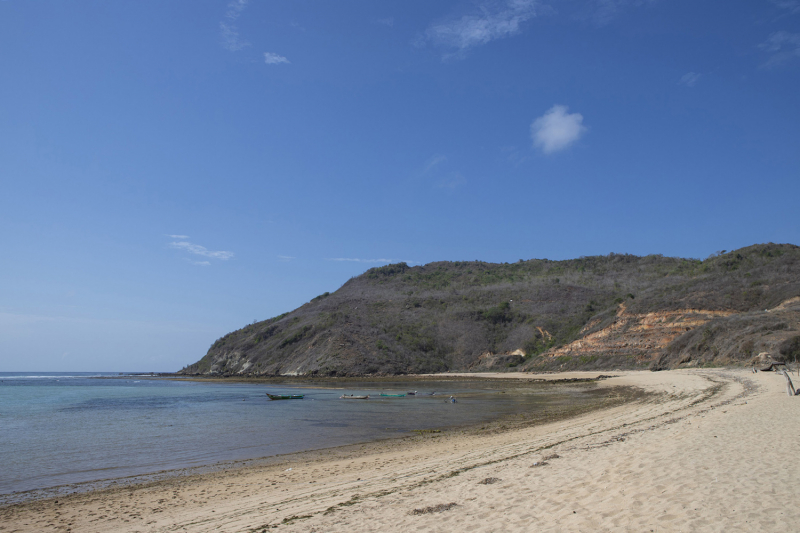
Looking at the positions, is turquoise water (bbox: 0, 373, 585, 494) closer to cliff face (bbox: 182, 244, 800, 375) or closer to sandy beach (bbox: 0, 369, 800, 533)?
sandy beach (bbox: 0, 369, 800, 533)

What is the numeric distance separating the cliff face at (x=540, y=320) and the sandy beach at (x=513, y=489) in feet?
102

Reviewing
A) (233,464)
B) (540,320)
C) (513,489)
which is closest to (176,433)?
(233,464)

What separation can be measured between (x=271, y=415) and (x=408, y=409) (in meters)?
8.65

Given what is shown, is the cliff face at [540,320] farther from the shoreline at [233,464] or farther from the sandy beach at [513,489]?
Answer: the sandy beach at [513,489]

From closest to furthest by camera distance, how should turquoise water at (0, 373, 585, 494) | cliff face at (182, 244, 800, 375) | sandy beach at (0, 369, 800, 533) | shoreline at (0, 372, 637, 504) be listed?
sandy beach at (0, 369, 800, 533) < shoreline at (0, 372, 637, 504) < turquoise water at (0, 373, 585, 494) < cliff face at (182, 244, 800, 375)

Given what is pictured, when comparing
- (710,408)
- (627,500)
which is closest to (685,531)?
(627,500)

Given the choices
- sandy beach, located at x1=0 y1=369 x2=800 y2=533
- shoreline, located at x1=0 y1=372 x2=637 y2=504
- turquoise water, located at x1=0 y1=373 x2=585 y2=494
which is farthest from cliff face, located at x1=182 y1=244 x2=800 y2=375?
sandy beach, located at x1=0 y1=369 x2=800 y2=533

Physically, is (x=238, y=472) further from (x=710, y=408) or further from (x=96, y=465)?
(x=710, y=408)

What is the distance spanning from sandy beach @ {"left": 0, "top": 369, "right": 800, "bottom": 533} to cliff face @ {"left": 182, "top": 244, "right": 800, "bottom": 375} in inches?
1226

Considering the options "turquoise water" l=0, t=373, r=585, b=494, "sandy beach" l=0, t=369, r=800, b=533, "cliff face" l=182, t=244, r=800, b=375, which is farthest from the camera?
"cliff face" l=182, t=244, r=800, b=375

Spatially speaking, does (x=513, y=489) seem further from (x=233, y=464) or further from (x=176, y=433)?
(x=176, y=433)

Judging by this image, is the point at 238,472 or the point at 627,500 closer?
the point at 627,500

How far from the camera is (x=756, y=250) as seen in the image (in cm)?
7088

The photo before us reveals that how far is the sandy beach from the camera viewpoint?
242 inches
